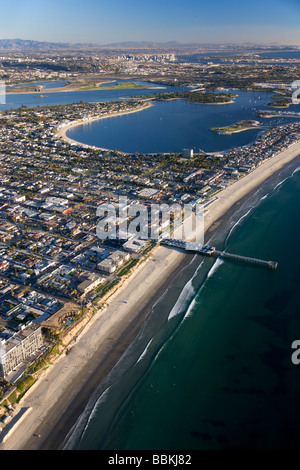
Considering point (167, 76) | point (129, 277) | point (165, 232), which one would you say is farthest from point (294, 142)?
point (167, 76)

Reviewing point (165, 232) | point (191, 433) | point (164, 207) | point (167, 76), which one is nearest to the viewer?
point (191, 433)

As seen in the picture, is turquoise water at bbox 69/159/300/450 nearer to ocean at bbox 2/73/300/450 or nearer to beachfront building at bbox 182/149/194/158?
ocean at bbox 2/73/300/450

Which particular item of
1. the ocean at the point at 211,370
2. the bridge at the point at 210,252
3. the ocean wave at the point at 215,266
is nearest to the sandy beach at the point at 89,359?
the ocean at the point at 211,370

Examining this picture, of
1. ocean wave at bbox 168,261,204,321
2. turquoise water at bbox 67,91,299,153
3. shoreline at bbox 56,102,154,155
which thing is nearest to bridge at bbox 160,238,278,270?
ocean wave at bbox 168,261,204,321

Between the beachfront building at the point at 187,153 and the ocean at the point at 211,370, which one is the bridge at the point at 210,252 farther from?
the beachfront building at the point at 187,153
